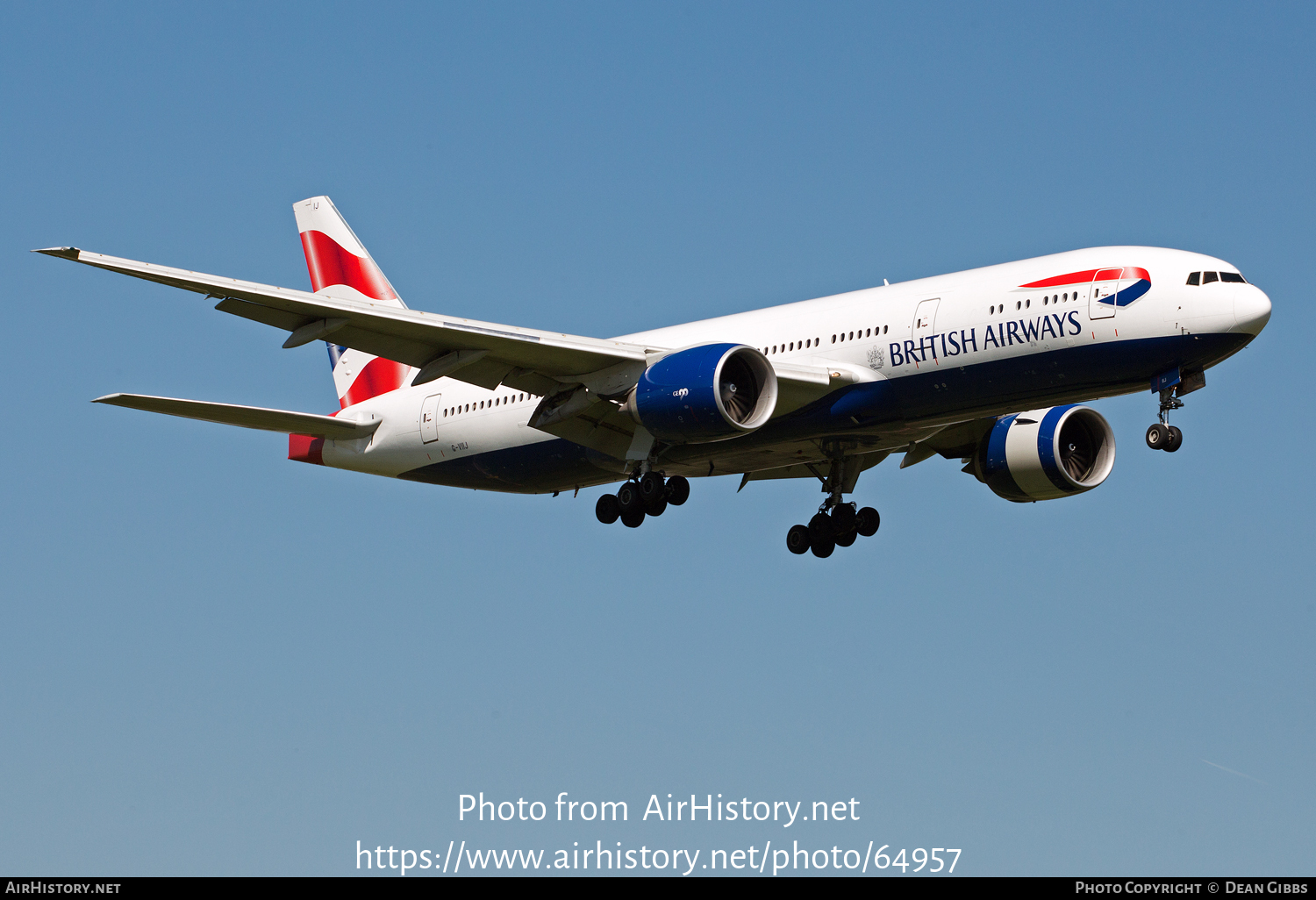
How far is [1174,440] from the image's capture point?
2992 cm

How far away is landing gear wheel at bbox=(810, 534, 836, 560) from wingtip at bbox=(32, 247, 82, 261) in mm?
17284

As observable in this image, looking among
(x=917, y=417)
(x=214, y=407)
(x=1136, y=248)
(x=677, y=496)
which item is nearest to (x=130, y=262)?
(x=214, y=407)

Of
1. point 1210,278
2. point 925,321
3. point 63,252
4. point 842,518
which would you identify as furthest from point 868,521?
point 63,252

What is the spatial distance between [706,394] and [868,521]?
765 cm

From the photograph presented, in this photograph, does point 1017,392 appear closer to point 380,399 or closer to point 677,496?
point 677,496

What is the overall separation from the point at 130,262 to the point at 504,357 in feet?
24.7

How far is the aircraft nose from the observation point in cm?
2956

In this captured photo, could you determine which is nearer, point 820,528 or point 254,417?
point 254,417

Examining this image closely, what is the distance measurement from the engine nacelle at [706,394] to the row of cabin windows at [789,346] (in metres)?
1.61

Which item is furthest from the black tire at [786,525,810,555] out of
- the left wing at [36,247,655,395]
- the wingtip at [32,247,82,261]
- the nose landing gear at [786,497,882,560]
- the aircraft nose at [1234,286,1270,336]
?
the wingtip at [32,247,82,261]

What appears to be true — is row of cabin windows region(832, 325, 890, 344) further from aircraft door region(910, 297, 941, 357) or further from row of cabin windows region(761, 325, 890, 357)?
aircraft door region(910, 297, 941, 357)

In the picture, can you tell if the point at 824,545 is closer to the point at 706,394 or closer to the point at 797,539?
the point at 797,539

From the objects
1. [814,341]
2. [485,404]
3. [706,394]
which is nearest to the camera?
[706,394]

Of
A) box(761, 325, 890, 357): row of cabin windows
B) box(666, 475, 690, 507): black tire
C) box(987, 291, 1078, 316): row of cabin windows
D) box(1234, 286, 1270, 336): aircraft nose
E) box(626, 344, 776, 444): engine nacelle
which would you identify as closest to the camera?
box(1234, 286, 1270, 336): aircraft nose
